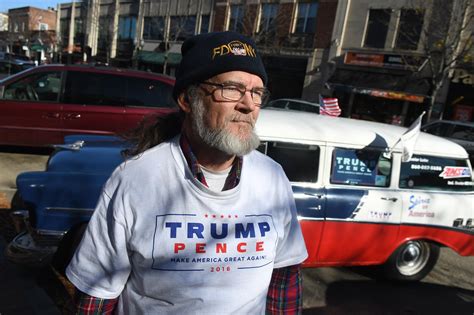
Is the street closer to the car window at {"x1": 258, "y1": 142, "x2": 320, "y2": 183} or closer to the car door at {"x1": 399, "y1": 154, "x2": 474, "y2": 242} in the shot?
the car door at {"x1": 399, "y1": 154, "x2": 474, "y2": 242}

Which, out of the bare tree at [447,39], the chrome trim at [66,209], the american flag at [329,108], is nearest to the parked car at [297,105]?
the bare tree at [447,39]

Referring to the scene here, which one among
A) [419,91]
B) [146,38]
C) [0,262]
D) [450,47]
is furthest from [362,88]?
[146,38]

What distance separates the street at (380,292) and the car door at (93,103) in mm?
2006

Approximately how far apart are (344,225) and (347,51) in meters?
20.3

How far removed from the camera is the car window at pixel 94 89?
6738mm

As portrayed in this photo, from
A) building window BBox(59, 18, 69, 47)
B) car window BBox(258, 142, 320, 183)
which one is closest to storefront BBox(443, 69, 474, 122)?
car window BBox(258, 142, 320, 183)

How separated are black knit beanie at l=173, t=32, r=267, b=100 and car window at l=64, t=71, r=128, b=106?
18.6ft

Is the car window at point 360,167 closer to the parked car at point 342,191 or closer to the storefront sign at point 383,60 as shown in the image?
the parked car at point 342,191

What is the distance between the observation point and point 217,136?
151 centimetres

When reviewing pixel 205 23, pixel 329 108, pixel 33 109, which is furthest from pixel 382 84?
pixel 33 109

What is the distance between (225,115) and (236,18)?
27.7m

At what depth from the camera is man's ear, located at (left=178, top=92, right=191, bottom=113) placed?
1.62 meters

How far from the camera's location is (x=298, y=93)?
81.9ft

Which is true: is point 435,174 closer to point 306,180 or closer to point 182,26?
point 306,180
